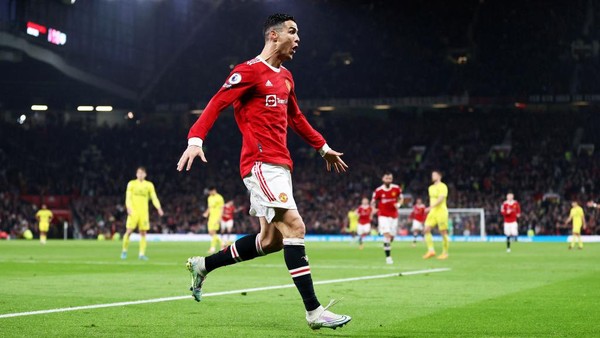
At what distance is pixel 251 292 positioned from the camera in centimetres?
1159

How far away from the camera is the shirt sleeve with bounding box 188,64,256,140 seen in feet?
23.5

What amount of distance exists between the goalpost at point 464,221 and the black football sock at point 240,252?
4179 centimetres

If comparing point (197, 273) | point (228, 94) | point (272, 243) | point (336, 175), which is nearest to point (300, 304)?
point (197, 273)

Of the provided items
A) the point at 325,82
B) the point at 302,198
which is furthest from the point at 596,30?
the point at 302,198

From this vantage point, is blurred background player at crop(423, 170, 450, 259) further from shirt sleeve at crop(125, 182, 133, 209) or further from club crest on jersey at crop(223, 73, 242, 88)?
club crest on jersey at crop(223, 73, 242, 88)

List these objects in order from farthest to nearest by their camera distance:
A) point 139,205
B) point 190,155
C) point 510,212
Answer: point 510,212 → point 139,205 → point 190,155

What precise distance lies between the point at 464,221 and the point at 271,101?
43.3m

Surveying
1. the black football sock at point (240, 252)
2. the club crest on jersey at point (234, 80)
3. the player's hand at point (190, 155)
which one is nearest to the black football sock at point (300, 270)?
the black football sock at point (240, 252)

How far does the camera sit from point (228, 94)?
7367 millimetres

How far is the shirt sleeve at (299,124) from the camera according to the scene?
818cm

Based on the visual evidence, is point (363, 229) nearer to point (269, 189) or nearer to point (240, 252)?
point (240, 252)

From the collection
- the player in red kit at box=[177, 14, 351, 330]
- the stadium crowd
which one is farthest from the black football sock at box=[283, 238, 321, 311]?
the stadium crowd

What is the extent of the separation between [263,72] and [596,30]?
2034 inches

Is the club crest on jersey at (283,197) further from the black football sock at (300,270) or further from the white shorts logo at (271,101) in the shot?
the white shorts logo at (271,101)
